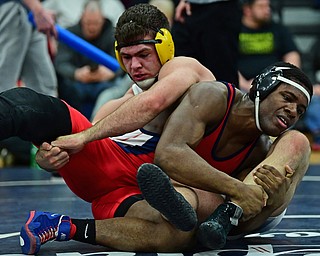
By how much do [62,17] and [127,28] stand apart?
5.90 meters

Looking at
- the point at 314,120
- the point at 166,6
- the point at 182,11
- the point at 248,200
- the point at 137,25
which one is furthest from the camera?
the point at 314,120

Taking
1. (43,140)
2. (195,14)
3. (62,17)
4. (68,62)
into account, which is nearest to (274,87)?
(43,140)

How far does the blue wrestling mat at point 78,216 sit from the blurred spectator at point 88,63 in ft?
5.74

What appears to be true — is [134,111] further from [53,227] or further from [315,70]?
[315,70]

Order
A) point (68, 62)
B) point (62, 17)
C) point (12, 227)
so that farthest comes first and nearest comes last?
point (62, 17) → point (68, 62) → point (12, 227)

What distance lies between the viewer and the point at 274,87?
390 cm

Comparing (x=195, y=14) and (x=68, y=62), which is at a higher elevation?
(x=195, y=14)

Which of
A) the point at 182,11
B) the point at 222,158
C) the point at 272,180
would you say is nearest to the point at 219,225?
the point at 272,180

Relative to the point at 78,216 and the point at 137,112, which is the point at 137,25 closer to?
the point at 137,112

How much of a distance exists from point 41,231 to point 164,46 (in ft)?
3.33

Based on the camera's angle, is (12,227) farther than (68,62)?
No

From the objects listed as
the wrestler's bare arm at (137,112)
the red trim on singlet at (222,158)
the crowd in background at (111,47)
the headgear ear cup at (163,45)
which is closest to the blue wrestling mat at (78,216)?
the red trim on singlet at (222,158)

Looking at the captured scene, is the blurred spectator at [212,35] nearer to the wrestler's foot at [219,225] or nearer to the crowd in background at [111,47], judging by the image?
the crowd in background at [111,47]

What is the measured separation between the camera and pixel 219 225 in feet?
11.7
